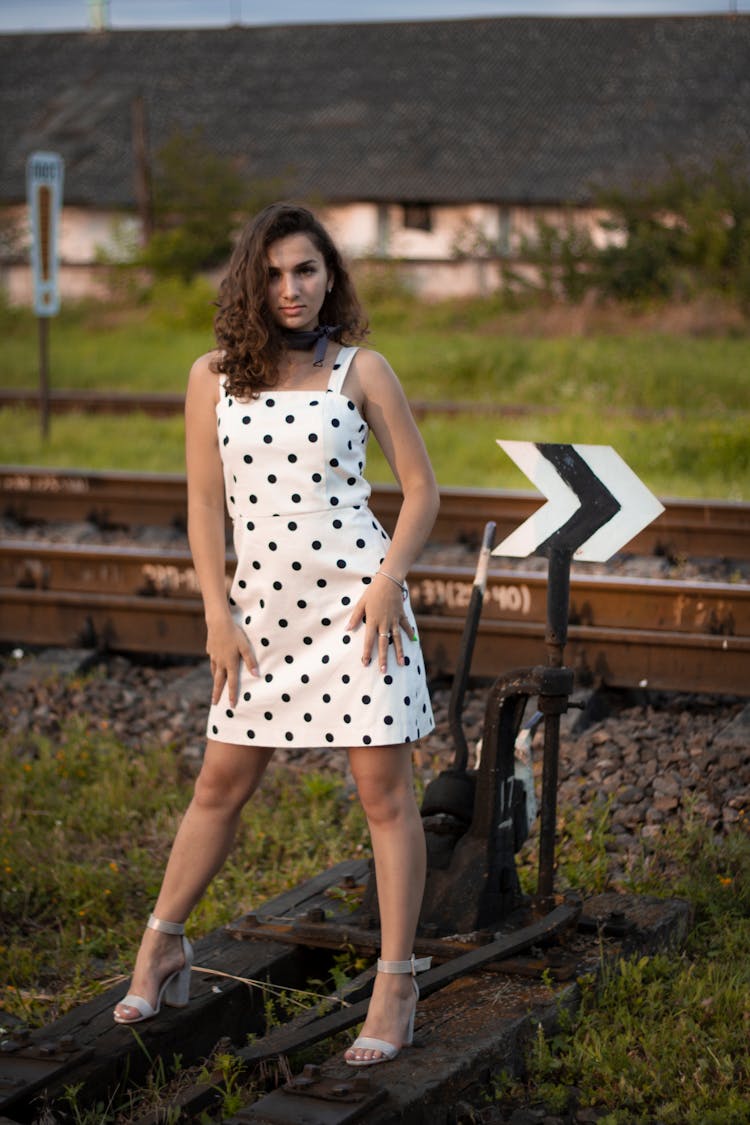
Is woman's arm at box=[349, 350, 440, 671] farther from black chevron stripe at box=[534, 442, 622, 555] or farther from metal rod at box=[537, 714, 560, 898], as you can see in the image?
metal rod at box=[537, 714, 560, 898]

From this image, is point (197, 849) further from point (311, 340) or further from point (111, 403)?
point (111, 403)

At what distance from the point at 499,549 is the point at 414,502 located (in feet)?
1.99

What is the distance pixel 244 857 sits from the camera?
505cm

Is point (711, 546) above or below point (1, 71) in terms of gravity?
below

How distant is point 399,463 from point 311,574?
0.34 meters

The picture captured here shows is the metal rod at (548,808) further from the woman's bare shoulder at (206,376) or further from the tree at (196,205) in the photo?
the tree at (196,205)

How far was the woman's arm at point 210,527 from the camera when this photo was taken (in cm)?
345

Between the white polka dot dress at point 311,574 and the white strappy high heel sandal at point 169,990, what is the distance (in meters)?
0.56

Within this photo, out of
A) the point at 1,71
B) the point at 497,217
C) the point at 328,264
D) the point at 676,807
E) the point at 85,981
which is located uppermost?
the point at 1,71

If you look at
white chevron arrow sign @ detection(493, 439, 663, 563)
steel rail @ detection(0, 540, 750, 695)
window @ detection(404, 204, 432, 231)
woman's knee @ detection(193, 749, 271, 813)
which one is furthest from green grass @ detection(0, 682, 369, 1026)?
window @ detection(404, 204, 432, 231)

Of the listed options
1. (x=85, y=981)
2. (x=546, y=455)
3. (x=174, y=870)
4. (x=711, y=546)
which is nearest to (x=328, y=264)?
(x=546, y=455)

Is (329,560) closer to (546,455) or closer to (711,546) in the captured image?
(546,455)

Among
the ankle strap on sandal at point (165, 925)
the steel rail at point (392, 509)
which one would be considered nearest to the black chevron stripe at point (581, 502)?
the ankle strap on sandal at point (165, 925)

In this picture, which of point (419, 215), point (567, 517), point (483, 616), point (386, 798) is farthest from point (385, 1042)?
point (419, 215)
